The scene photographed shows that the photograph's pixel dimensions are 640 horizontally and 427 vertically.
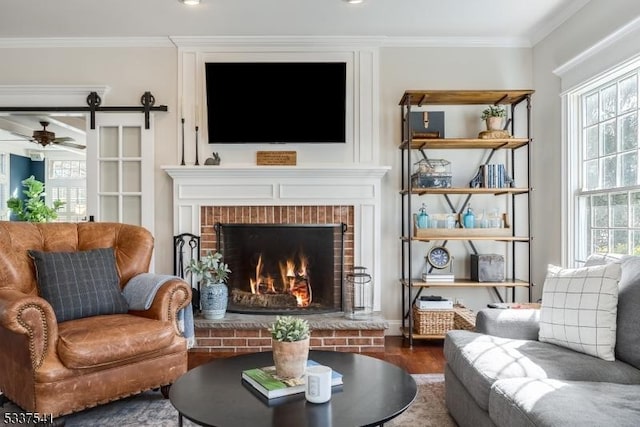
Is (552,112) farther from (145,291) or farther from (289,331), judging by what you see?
(145,291)

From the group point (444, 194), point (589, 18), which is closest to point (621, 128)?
point (589, 18)

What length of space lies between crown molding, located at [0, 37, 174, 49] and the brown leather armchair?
1905 mm

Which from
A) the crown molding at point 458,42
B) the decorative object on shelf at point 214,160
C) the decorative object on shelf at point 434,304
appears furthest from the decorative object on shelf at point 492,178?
the decorative object on shelf at point 214,160

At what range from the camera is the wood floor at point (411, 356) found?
11.3ft

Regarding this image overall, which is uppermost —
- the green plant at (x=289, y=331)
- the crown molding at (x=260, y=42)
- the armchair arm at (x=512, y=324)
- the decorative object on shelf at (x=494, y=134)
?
the crown molding at (x=260, y=42)

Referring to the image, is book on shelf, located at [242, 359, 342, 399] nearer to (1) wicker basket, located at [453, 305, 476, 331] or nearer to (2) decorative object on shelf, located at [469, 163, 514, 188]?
(1) wicker basket, located at [453, 305, 476, 331]

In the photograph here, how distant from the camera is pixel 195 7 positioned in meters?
3.64

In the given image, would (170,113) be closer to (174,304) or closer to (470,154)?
(174,304)

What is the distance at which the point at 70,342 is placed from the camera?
234 cm

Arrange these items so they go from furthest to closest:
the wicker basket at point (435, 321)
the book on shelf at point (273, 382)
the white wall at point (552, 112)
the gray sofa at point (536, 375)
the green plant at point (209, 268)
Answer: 1. the wicker basket at point (435, 321)
2. the green plant at point (209, 268)
3. the white wall at point (552, 112)
4. the book on shelf at point (273, 382)
5. the gray sofa at point (536, 375)

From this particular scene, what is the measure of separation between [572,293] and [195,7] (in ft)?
10.2

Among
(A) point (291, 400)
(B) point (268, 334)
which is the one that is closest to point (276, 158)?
(B) point (268, 334)

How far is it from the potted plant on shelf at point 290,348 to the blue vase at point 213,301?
6.60ft

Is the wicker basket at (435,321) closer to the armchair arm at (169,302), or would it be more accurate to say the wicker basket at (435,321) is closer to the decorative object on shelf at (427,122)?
the decorative object on shelf at (427,122)
